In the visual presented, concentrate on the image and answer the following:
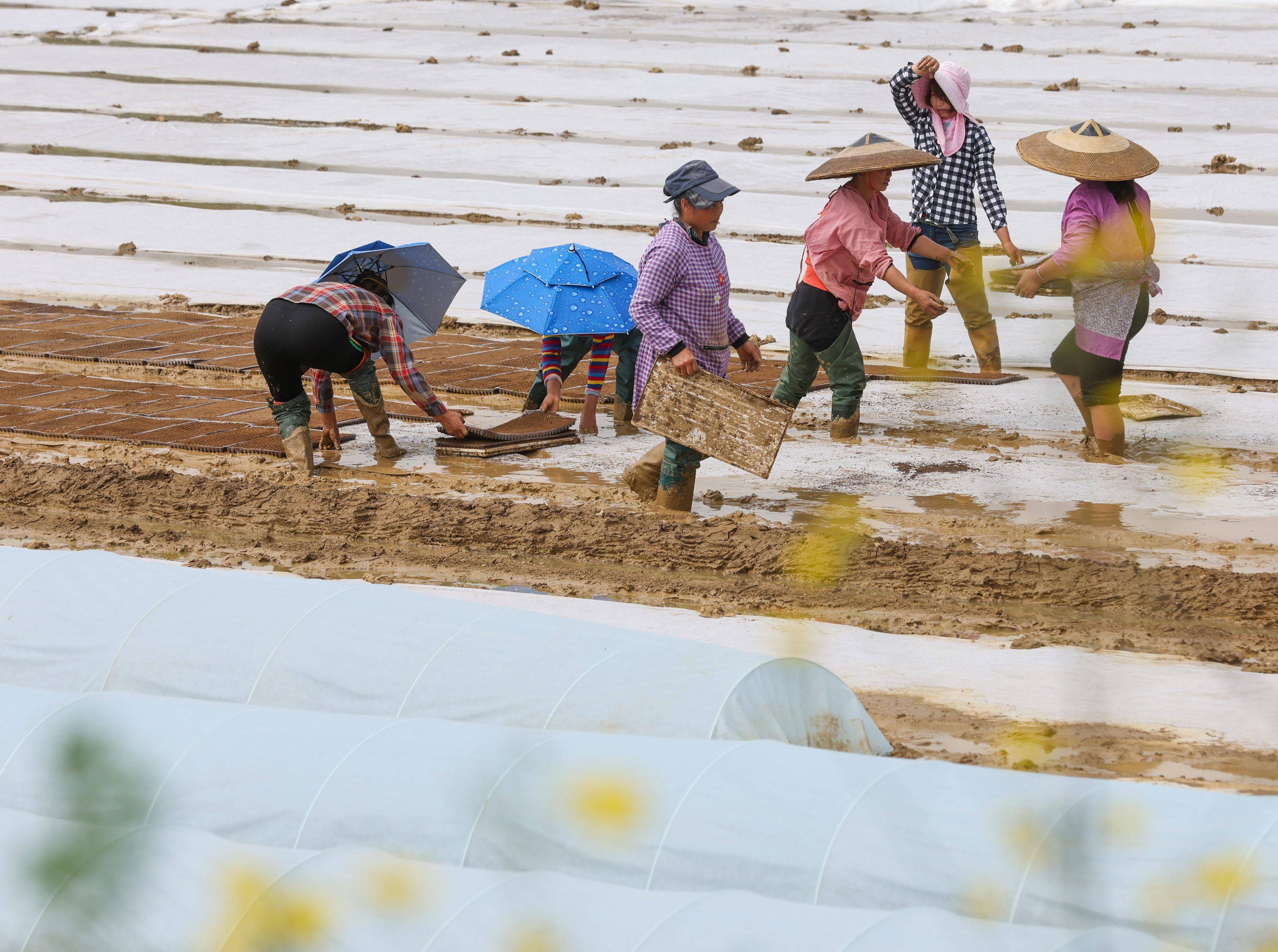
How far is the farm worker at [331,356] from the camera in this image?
596cm

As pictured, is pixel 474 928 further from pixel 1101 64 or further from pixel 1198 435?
pixel 1101 64

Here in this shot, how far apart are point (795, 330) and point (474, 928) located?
4742mm

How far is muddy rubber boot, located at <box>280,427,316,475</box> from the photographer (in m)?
6.26

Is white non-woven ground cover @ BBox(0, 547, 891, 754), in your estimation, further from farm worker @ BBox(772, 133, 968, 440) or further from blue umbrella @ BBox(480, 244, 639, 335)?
farm worker @ BBox(772, 133, 968, 440)

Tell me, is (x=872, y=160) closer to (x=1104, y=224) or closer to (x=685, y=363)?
(x=1104, y=224)

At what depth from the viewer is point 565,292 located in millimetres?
6469

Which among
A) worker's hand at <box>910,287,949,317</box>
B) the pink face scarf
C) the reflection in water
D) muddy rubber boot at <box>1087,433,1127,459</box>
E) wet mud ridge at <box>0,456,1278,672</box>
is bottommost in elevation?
wet mud ridge at <box>0,456,1278,672</box>

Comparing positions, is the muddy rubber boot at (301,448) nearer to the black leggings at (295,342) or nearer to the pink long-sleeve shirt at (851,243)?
the black leggings at (295,342)

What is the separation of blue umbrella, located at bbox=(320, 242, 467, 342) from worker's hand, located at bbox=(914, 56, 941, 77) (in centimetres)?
296

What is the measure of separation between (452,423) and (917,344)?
3.16 m

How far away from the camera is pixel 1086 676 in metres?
4.09

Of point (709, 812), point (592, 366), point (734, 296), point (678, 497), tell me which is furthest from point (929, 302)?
point (734, 296)

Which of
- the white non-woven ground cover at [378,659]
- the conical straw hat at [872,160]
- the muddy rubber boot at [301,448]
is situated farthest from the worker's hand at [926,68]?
the white non-woven ground cover at [378,659]

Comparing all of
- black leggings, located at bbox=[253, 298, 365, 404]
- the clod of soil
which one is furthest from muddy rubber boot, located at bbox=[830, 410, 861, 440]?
black leggings, located at bbox=[253, 298, 365, 404]
